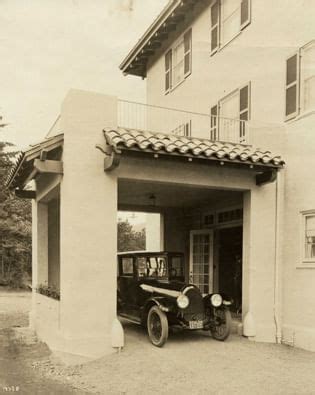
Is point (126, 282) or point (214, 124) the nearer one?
point (126, 282)

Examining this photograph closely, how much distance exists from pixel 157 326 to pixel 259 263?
2603 millimetres

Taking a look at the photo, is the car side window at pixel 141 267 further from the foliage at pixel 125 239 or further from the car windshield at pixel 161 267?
the foliage at pixel 125 239

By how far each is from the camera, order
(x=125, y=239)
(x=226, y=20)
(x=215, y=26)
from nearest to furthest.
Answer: (x=226, y=20) → (x=215, y=26) → (x=125, y=239)

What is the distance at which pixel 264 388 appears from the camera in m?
6.15

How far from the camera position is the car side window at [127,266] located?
34.2ft

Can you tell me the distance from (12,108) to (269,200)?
82.6 ft

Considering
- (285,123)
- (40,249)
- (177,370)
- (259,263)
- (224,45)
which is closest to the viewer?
(177,370)

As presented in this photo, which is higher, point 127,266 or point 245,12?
point 245,12

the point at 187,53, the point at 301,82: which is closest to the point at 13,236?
the point at 187,53

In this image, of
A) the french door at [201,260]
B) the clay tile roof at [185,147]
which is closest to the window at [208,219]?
the french door at [201,260]

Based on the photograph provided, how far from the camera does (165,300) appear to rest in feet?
29.1

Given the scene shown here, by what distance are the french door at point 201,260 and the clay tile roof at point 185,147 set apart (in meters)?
4.54

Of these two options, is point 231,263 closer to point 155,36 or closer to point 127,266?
point 127,266

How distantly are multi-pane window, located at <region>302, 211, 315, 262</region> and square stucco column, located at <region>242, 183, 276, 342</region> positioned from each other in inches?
25.6
